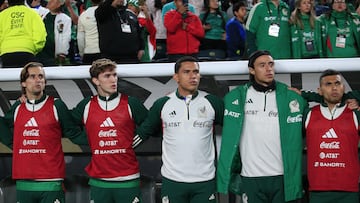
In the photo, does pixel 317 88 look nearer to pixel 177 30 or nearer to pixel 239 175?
pixel 239 175

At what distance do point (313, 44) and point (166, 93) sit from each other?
1.88 meters

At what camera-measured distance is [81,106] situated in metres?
7.89

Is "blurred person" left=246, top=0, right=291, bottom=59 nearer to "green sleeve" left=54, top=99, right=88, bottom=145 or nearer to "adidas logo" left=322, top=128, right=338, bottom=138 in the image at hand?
"adidas logo" left=322, top=128, right=338, bottom=138

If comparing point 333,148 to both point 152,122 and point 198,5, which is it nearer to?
point 152,122

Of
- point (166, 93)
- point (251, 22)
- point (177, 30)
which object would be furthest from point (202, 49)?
point (166, 93)

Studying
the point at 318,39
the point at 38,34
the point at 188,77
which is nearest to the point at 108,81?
the point at 188,77

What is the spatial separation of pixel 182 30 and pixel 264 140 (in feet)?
11.0

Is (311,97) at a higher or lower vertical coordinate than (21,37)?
lower

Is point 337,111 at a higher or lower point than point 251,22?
lower

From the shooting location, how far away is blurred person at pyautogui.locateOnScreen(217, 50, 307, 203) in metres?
7.26

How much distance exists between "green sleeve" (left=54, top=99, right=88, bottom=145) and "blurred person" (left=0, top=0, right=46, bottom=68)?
139cm

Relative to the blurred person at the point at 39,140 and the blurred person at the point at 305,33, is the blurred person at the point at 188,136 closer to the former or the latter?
the blurred person at the point at 39,140

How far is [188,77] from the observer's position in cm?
747

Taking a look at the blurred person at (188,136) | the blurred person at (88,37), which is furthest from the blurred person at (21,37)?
the blurred person at (188,136)
